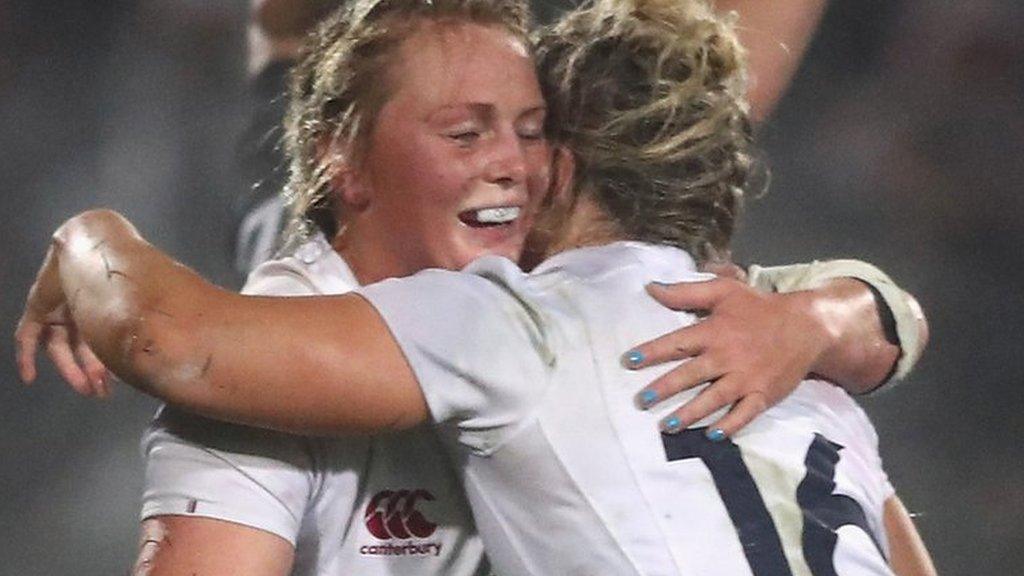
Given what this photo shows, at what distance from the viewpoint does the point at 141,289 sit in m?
0.87

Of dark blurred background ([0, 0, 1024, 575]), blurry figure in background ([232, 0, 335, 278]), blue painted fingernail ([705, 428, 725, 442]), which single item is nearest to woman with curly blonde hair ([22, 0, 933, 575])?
blue painted fingernail ([705, 428, 725, 442])

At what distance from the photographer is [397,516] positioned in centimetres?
99

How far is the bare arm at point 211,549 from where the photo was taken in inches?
35.6

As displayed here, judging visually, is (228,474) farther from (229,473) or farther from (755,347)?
(755,347)

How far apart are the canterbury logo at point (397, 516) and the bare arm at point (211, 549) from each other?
2.9 inches

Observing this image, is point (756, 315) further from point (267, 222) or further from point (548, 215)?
point (267, 222)

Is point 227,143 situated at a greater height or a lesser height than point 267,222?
greater

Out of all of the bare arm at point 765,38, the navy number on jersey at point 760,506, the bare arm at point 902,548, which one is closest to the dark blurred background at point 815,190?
the bare arm at point 765,38

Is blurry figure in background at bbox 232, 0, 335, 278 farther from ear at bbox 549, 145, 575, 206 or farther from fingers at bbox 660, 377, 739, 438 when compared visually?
fingers at bbox 660, 377, 739, 438

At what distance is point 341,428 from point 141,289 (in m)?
0.13

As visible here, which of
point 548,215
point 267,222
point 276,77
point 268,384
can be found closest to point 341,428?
point 268,384

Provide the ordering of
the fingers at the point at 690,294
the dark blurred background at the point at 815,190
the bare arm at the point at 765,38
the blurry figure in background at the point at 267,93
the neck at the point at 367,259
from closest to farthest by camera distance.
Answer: the fingers at the point at 690,294, the neck at the point at 367,259, the bare arm at the point at 765,38, the blurry figure in background at the point at 267,93, the dark blurred background at the point at 815,190

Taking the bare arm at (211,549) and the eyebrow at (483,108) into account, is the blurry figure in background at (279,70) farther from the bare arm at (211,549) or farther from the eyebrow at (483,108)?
the bare arm at (211,549)

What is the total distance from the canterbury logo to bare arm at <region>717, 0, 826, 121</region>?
0.50m
